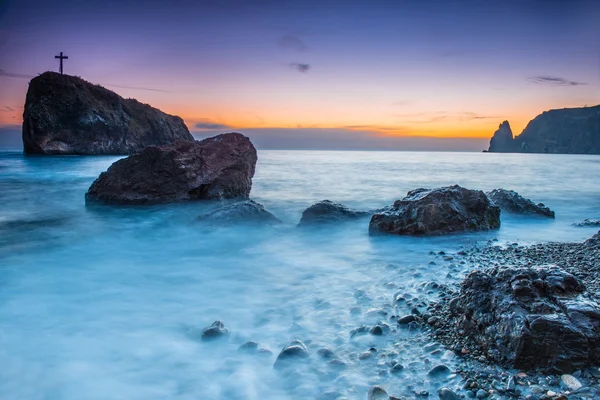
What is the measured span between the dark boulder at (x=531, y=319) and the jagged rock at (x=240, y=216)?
5.71 m

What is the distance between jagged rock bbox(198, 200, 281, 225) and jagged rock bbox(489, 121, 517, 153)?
626ft

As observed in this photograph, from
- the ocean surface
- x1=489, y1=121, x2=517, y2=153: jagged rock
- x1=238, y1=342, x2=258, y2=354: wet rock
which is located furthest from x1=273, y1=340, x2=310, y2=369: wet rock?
x1=489, y1=121, x2=517, y2=153: jagged rock

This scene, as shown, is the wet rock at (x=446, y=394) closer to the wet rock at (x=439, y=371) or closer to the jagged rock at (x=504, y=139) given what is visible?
the wet rock at (x=439, y=371)

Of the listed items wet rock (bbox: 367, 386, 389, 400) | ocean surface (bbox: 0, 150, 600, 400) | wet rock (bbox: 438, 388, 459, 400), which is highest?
wet rock (bbox: 438, 388, 459, 400)

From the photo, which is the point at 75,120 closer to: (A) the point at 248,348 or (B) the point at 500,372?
(A) the point at 248,348

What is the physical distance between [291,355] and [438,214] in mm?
4866

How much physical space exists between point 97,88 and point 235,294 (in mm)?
56006

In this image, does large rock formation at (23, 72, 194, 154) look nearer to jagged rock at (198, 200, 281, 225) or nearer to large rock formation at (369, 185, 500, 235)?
jagged rock at (198, 200, 281, 225)

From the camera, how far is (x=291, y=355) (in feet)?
9.75

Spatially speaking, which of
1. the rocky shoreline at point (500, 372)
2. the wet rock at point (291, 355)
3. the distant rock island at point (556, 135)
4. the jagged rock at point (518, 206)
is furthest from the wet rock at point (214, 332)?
the distant rock island at point (556, 135)

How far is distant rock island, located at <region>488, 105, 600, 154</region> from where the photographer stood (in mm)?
145863

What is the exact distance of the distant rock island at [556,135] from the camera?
5743 inches

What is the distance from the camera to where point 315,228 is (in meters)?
8.11

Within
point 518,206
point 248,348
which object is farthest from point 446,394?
point 518,206
